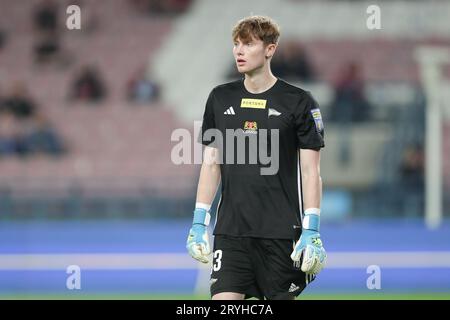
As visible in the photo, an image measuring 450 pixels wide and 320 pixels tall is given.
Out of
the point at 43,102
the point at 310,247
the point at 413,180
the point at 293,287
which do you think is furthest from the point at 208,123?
the point at 43,102

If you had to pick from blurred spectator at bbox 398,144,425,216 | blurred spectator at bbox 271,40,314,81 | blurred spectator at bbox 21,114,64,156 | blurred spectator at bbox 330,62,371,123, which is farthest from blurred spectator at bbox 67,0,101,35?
blurred spectator at bbox 398,144,425,216

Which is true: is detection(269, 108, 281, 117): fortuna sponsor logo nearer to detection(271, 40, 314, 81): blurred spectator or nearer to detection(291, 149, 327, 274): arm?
detection(291, 149, 327, 274): arm

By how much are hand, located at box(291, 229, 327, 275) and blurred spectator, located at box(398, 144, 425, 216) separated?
8.61 meters

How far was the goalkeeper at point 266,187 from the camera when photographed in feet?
17.7

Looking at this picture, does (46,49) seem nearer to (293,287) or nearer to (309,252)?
(293,287)

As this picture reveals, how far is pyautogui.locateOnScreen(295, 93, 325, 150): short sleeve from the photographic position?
→ 5402mm

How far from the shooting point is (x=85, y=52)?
1783cm

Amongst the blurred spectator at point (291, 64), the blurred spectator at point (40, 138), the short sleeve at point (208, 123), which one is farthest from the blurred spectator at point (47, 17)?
the short sleeve at point (208, 123)

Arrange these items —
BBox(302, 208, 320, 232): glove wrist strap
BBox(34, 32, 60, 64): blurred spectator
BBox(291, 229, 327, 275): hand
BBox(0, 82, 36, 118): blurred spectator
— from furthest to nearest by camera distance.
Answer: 1. BBox(34, 32, 60, 64): blurred spectator
2. BBox(0, 82, 36, 118): blurred spectator
3. BBox(302, 208, 320, 232): glove wrist strap
4. BBox(291, 229, 327, 275): hand

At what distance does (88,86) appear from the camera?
56.4ft

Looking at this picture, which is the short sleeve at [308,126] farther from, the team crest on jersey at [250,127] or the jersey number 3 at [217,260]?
the jersey number 3 at [217,260]

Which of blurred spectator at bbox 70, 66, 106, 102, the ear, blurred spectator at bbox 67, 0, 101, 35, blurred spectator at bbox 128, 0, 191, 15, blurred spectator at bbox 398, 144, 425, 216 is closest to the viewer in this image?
the ear

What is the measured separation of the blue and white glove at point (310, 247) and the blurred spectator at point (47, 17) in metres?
13.2
